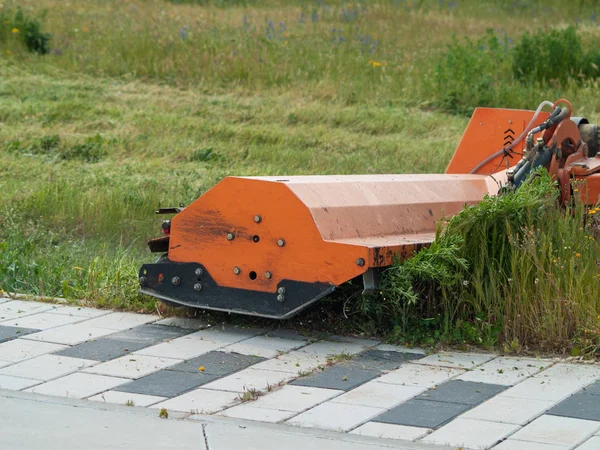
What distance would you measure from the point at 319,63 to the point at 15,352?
10.8 meters

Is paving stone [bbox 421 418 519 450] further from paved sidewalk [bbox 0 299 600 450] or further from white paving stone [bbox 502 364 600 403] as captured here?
white paving stone [bbox 502 364 600 403]

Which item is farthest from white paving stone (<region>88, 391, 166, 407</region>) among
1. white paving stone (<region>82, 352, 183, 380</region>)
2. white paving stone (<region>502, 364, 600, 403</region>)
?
white paving stone (<region>502, 364, 600, 403</region>)

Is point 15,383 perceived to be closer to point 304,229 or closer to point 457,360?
point 304,229

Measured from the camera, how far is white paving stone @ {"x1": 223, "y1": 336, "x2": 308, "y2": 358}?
5.27 m

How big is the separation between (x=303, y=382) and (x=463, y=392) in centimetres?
74

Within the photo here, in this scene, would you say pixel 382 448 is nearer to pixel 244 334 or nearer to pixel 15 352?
pixel 244 334

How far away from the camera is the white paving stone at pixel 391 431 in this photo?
3.98 metres

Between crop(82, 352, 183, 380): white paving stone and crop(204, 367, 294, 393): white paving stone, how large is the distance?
37cm

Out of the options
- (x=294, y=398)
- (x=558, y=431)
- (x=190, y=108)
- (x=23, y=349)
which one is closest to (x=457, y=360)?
(x=294, y=398)

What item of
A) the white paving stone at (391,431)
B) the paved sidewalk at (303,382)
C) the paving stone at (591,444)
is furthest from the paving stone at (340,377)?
the paving stone at (591,444)

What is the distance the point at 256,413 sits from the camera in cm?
427

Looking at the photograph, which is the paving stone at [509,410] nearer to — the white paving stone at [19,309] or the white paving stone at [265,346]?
the white paving stone at [265,346]

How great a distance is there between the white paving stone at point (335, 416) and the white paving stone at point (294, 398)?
70mm

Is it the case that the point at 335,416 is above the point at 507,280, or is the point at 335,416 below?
below
